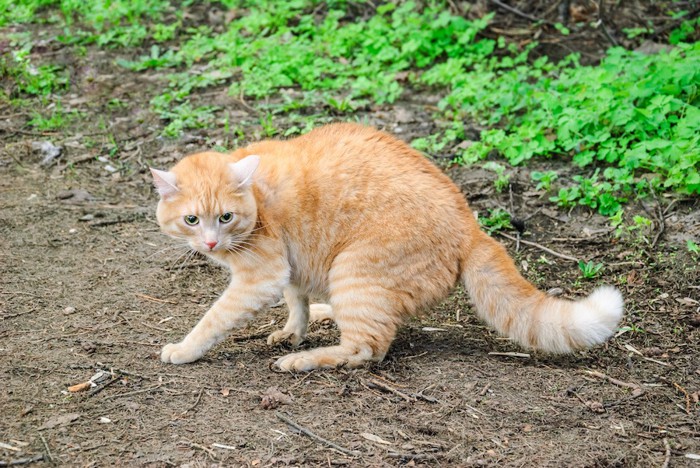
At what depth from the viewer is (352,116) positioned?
23.6 feet

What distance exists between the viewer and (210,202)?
13.3ft

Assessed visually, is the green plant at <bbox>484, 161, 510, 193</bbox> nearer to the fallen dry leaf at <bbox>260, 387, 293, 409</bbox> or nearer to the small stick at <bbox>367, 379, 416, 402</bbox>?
the small stick at <bbox>367, 379, 416, 402</bbox>

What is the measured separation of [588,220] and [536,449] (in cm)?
263

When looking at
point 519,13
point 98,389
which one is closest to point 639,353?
point 98,389

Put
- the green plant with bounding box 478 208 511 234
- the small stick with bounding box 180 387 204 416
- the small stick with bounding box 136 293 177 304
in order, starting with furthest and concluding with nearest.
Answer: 1. the green plant with bounding box 478 208 511 234
2. the small stick with bounding box 136 293 177 304
3. the small stick with bounding box 180 387 204 416

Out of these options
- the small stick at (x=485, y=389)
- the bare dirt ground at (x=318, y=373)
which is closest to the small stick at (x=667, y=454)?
the bare dirt ground at (x=318, y=373)

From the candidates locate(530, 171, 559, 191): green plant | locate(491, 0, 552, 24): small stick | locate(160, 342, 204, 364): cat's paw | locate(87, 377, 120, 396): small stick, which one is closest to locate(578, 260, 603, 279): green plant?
locate(530, 171, 559, 191): green plant

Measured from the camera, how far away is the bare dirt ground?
3.45m

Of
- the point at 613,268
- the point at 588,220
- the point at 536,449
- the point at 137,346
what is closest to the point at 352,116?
the point at 588,220

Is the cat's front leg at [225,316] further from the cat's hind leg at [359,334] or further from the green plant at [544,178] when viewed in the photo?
the green plant at [544,178]

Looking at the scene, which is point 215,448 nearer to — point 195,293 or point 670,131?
point 195,293

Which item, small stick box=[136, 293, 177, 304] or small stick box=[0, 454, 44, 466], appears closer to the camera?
small stick box=[0, 454, 44, 466]

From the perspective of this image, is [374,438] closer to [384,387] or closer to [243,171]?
[384,387]

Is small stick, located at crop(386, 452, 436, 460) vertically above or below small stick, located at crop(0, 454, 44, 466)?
below
